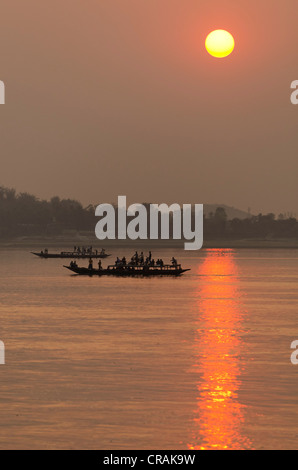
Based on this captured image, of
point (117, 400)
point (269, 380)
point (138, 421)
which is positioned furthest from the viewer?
point (269, 380)

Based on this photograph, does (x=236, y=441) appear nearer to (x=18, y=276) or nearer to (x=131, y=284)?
(x=131, y=284)

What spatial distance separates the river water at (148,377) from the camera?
2425 centimetres

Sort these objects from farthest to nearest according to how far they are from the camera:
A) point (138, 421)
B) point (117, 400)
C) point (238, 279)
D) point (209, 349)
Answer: point (238, 279)
point (209, 349)
point (117, 400)
point (138, 421)

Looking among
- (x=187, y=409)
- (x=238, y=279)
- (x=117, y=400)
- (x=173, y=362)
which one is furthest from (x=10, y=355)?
(x=238, y=279)

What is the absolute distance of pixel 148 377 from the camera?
32750 mm

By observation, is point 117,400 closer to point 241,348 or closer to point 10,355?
point 10,355

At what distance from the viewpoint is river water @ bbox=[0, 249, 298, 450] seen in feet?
79.6

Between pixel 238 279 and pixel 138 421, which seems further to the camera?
pixel 238 279

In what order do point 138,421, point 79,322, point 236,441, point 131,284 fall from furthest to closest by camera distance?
point 131,284 → point 79,322 → point 138,421 → point 236,441
